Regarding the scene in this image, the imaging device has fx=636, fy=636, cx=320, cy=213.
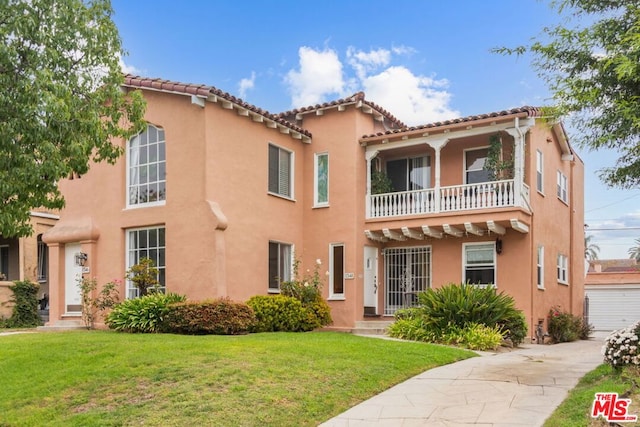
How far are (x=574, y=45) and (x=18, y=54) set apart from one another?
29.2 ft

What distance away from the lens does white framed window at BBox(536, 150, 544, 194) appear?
1942 cm

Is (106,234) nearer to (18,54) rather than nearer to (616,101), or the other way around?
(18,54)

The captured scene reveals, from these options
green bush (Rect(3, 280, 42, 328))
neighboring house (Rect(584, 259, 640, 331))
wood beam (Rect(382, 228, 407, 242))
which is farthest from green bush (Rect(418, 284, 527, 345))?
neighboring house (Rect(584, 259, 640, 331))

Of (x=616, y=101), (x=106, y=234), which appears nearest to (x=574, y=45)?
(x=616, y=101)

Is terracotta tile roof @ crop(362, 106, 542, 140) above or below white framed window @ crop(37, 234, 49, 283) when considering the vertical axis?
above

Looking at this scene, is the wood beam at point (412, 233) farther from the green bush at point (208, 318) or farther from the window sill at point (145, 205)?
the window sill at point (145, 205)

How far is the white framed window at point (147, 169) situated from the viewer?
1819cm

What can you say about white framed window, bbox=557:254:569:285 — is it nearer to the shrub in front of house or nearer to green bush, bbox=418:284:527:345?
the shrub in front of house

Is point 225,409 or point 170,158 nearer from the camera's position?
point 225,409

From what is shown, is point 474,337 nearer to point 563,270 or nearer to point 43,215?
point 563,270

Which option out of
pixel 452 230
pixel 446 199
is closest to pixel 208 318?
pixel 452 230

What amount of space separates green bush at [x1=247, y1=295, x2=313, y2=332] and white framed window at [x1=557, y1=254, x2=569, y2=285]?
9.63m

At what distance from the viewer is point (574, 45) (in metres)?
10.4

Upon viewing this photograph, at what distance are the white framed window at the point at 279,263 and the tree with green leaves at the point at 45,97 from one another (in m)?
8.93
